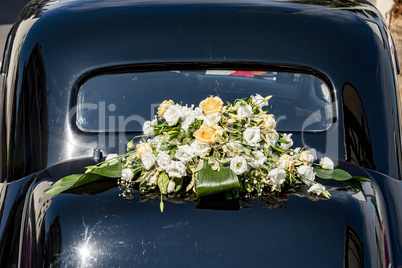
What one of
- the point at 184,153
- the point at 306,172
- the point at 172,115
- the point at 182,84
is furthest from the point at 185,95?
the point at 306,172

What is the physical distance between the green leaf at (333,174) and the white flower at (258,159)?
10.2 inches

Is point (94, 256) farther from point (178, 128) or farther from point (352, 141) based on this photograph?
point (352, 141)

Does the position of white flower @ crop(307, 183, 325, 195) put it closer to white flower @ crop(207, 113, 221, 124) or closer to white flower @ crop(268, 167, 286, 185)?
white flower @ crop(268, 167, 286, 185)

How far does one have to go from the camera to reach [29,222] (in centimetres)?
228

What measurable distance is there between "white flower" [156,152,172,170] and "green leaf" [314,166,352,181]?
0.59m

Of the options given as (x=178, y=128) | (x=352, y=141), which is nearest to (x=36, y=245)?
(x=178, y=128)

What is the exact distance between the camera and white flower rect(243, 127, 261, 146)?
2268 millimetres

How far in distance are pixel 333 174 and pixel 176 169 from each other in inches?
24.4

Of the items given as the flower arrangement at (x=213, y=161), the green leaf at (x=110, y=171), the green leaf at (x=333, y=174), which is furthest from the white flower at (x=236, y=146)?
the green leaf at (x=110, y=171)

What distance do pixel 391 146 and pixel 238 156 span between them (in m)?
0.90

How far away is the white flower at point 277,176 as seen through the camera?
7.20 ft

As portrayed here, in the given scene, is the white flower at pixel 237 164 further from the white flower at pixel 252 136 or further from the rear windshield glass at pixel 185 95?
the rear windshield glass at pixel 185 95

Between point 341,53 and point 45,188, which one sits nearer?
point 45,188

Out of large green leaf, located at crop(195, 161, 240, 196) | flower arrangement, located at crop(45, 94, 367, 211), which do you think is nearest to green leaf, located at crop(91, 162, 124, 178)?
flower arrangement, located at crop(45, 94, 367, 211)
